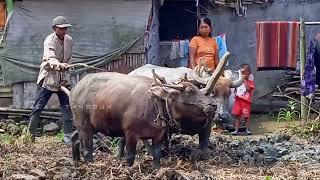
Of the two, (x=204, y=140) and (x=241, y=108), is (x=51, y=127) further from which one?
(x=204, y=140)

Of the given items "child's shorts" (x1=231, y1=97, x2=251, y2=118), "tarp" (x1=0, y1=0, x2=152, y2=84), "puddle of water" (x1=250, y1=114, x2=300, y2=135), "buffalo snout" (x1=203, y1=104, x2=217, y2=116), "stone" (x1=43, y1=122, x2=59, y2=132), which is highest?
"tarp" (x1=0, y1=0, x2=152, y2=84)

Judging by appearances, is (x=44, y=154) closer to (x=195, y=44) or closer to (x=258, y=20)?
(x=195, y=44)

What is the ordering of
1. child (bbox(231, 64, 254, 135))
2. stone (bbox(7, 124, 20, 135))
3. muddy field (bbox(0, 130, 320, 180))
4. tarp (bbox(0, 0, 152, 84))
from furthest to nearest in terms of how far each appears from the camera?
→ tarp (bbox(0, 0, 152, 84)) → child (bbox(231, 64, 254, 135)) → stone (bbox(7, 124, 20, 135)) → muddy field (bbox(0, 130, 320, 180))

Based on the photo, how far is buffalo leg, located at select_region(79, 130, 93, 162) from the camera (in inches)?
328

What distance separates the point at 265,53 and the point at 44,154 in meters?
5.24

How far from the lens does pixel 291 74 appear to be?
1457cm

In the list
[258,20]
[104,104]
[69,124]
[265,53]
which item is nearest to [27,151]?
[69,124]

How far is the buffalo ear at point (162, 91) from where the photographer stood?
7.68 m

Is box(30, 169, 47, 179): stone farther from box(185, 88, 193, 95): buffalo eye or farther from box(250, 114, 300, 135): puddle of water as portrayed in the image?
box(250, 114, 300, 135): puddle of water

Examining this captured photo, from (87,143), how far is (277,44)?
584 cm

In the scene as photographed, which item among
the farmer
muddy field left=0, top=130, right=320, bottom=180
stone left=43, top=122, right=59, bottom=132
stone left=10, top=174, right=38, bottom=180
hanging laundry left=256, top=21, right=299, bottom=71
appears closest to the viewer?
stone left=10, top=174, right=38, bottom=180

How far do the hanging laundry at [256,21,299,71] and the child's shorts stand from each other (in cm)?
82

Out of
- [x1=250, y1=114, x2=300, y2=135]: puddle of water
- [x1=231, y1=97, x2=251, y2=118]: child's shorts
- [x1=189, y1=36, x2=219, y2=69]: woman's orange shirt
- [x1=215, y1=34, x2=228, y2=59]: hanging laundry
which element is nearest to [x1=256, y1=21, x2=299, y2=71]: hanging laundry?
[x1=231, y1=97, x2=251, y2=118]: child's shorts

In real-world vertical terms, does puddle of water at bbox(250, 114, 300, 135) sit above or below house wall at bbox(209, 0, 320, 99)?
below
